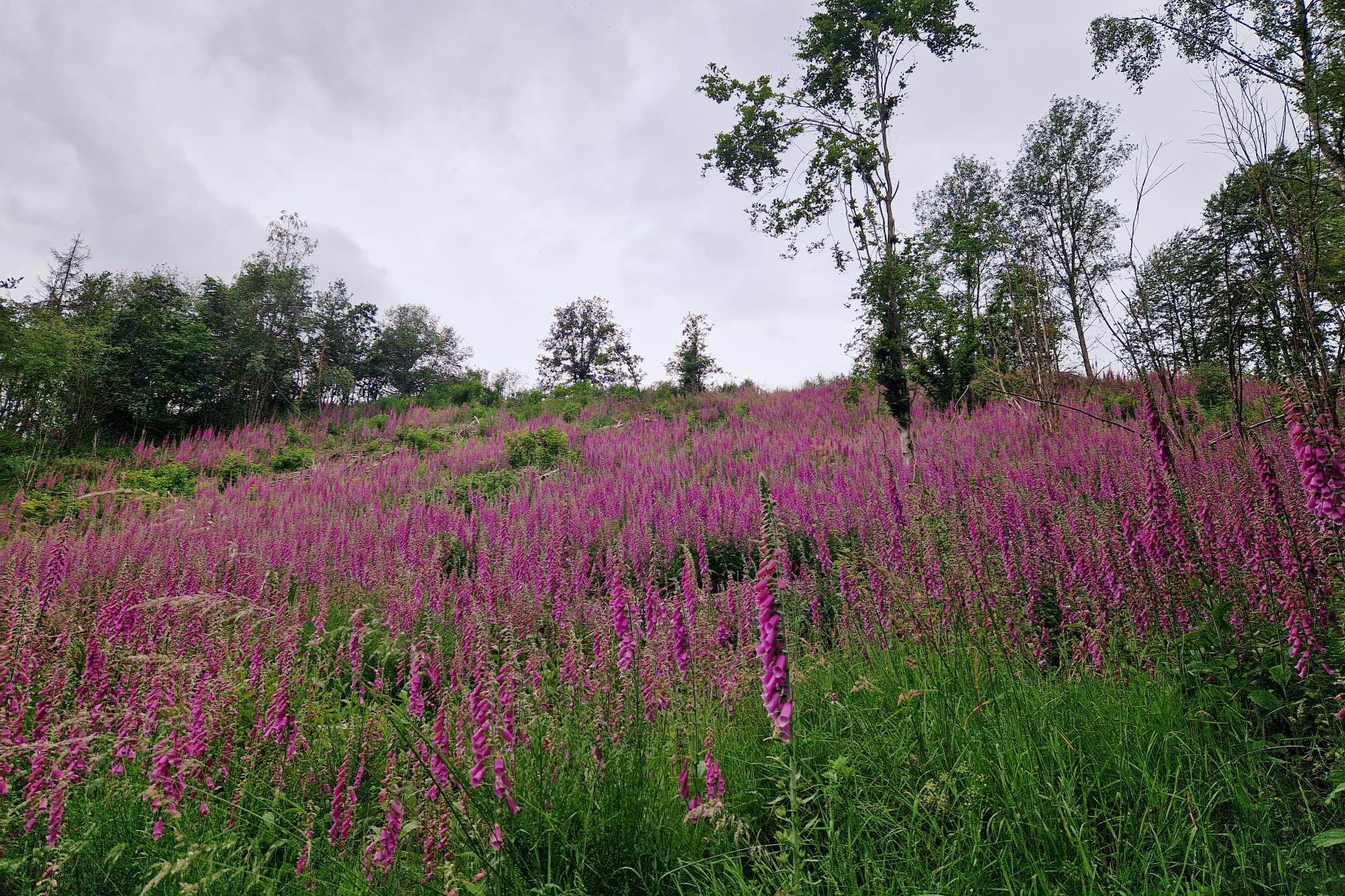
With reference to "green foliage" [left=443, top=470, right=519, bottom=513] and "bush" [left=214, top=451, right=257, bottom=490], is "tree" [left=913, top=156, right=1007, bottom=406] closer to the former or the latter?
"green foliage" [left=443, top=470, right=519, bottom=513]

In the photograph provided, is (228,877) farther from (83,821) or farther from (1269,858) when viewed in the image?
(1269,858)

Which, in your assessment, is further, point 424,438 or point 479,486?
point 424,438

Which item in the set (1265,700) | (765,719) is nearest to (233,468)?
(765,719)

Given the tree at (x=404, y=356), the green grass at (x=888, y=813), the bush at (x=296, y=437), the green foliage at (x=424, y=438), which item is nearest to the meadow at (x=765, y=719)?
the green grass at (x=888, y=813)

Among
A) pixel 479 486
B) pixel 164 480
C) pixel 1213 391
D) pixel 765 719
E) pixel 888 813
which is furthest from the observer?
pixel 164 480

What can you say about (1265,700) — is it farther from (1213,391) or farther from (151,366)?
(151,366)

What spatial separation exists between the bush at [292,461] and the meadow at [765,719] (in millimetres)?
10745

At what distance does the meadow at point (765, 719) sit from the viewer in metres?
1.83

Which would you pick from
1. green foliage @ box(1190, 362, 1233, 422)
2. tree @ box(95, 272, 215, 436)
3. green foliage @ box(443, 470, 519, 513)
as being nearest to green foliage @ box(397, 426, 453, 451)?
green foliage @ box(443, 470, 519, 513)

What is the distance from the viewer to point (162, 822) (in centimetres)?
225

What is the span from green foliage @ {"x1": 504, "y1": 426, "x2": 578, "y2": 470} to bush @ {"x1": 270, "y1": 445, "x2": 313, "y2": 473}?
6210 millimetres

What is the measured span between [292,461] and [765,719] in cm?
1651

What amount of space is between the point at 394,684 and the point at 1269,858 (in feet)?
16.2

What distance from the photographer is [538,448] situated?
1298cm
